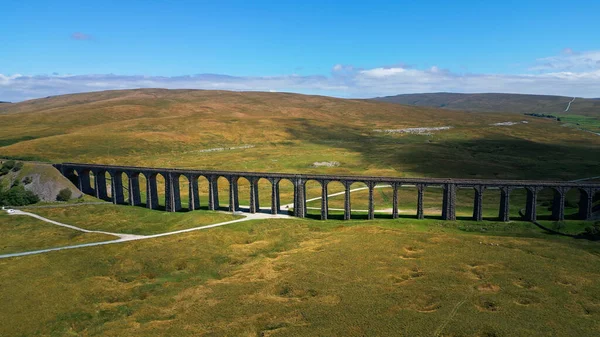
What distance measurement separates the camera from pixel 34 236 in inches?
2995

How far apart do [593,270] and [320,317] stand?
1563 inches

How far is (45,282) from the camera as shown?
55812mm

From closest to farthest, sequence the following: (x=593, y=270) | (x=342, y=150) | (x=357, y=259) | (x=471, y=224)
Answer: (x=593, y=270)
(x=357, y=259)
(x=471, y=224)
(x=342, y=150)

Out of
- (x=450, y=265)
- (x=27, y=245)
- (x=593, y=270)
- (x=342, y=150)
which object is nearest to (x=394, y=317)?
(x=450, y=265)

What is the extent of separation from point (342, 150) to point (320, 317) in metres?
136

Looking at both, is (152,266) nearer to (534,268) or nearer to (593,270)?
(534,268)

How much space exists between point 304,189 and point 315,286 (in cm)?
3485

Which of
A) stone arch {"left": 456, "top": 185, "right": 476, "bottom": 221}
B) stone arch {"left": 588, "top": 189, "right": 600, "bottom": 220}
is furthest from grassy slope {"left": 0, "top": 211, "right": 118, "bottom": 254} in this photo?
stone arch {"left": 588, "top": 189, "right": 600, "bottom": 220}

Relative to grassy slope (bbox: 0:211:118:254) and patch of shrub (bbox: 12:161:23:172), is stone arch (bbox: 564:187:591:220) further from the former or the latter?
patch of shrub (bbox: 12:161:23:172)

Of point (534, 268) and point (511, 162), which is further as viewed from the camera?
point (511, 162)

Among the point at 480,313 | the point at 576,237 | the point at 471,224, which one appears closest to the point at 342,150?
the point at 471,224

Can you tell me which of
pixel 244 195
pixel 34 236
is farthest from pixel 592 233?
pixel 34 236

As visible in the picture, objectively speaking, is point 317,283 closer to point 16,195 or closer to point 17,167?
point 16,195

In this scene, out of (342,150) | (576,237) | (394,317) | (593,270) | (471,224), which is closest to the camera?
(394,317)
